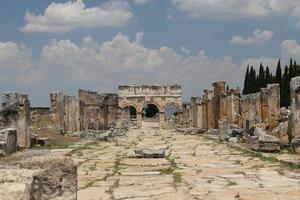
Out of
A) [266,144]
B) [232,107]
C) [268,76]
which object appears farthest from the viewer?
[268,76]

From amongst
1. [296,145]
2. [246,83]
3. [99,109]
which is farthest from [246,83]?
[296,145]

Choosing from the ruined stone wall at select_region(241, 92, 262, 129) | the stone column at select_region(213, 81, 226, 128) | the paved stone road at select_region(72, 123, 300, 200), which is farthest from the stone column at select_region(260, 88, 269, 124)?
the paved stone road at select_region(72, 123, 300, 200)

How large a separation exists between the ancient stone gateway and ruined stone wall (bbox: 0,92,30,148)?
2995cm

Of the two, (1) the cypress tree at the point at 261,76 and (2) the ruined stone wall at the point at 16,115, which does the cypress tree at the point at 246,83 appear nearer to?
(1) the cypress tree at the point at 261,76

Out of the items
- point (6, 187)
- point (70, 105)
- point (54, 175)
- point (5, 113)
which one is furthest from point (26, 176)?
point (70, 105)

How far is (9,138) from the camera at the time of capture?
43.5ft

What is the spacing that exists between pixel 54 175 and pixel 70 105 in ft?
77.4

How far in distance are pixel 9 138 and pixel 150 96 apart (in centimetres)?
3291

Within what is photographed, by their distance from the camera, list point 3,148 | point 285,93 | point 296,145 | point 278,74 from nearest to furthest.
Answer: point 296,145 → point 3,148 → point 285,93 → point 278,74

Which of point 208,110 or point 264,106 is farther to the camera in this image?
point 208,110

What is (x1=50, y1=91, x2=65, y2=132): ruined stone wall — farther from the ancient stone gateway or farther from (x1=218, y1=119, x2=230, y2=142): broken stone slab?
the ancient stone gateway

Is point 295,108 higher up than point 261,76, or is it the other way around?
point 261,76

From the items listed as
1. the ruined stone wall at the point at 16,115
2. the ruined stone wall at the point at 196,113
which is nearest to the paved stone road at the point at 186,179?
the ruined stone wall at the point at 16,115

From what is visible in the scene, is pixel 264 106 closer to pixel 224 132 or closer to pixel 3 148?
pixel 224 132
